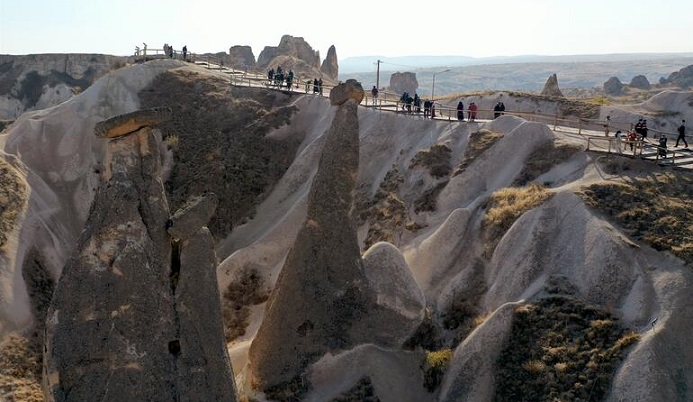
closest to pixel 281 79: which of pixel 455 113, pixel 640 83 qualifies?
pixel 455 113

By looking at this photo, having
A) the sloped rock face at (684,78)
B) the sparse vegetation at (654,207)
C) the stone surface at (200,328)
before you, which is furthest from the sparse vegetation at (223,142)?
the sloped rock face at (684,78)

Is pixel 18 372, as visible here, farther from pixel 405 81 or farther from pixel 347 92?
pixel 405 81

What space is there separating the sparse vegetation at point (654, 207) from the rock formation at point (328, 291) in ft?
27.7

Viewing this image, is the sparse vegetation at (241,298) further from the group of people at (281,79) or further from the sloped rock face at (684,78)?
the sloped rock face at (684,78)

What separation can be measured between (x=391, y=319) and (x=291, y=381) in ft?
13.1

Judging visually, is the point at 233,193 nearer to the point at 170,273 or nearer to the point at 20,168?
the point at 20,168

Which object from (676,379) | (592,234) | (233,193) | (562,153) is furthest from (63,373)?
(233,193)

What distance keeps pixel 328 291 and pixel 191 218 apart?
711cm

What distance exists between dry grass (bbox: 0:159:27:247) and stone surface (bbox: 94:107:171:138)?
17.7 meters

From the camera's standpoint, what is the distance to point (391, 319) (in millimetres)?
21047

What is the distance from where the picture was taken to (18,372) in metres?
23.1

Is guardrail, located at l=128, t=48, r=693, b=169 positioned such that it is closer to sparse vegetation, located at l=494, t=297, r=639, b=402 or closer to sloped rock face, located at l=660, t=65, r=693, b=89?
sparse vegetation, located at l=494, t=297, r=639, b=402

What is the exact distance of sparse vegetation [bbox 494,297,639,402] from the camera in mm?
17258

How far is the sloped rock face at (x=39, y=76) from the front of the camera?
305ft
